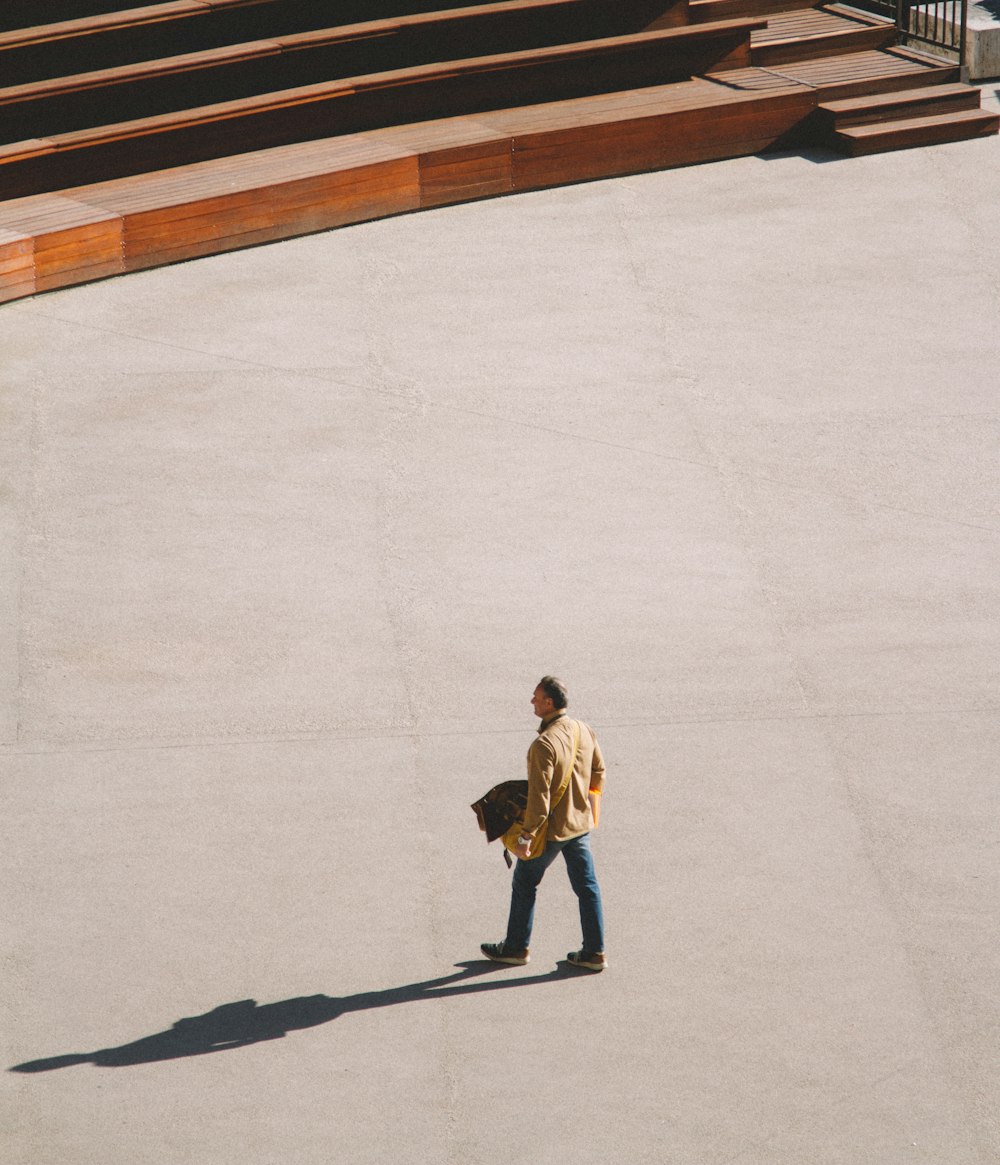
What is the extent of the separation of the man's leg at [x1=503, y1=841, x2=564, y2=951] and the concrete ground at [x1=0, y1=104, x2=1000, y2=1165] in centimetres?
18

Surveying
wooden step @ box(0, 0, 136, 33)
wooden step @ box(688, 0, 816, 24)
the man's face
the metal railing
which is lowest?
the man's face

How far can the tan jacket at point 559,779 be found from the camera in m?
6.22

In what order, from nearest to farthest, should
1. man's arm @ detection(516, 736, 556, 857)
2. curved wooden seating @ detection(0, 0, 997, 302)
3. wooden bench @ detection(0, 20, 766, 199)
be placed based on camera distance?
man's arm @ detection(516, 736, 556, 857) → curved wooden seating @ detection(0, 0, 997, 302) → wooden bench @ detection(0, 20, 766, 199)

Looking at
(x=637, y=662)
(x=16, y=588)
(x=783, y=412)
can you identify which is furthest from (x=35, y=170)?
(x=637, y=662)

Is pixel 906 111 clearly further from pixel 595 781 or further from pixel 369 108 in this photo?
pixel 595 781

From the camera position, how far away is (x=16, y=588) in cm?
870

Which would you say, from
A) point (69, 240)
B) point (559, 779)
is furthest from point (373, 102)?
point (559, 779)

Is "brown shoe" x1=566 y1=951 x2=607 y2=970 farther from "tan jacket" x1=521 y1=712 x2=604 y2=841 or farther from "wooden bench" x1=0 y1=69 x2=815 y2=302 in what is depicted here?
"wooden bench" x1=0 y1=69 x2=815 y2=302

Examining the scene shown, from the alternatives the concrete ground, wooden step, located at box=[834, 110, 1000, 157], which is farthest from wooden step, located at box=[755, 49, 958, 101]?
the concrete ground

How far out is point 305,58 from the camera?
44.2 ft

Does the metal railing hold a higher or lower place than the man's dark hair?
higher

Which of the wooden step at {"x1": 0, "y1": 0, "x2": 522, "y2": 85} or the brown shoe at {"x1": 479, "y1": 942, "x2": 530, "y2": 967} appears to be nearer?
the brown shoe at {"x1": 479, "y1": 942, "x2": 530, "y2": 967}

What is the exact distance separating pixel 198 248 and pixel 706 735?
20.7 ft

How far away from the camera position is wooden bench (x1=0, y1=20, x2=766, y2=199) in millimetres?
12398
